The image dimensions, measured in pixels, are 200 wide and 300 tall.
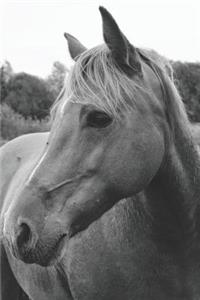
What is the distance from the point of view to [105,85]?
2.65 meters

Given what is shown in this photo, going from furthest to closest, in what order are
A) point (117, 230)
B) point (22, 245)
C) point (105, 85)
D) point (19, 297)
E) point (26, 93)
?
point (26, 93)
point (19, 297)
point (117, 230)
point (105, 85)
point (22, 245)

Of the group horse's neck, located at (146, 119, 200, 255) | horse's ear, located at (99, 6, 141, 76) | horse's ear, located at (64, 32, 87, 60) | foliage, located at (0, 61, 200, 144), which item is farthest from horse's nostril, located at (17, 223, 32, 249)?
foliage, located at (0, 61, 200, 144)

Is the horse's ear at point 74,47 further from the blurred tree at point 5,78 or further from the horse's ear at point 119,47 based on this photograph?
the blurred tree at point 5,78

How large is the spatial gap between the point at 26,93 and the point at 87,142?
21.9 m

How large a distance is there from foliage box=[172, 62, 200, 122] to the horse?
10991 millimetres

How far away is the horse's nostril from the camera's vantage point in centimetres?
241

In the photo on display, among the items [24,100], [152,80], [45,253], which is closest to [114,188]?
[45,253]

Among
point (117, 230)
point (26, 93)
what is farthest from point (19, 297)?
point (26, 93)

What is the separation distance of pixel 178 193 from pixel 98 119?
66 cm

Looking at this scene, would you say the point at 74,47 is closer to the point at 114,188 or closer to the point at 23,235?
the point at 114,188

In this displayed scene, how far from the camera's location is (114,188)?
8.43ft

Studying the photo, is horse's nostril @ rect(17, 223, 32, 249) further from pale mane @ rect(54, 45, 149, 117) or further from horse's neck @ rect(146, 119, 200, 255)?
horse's neck @ rect(146, 119, 200, 255)

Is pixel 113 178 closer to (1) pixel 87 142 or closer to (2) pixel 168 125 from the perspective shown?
(1) pixel 87 142

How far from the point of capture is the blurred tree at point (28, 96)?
23.0 meters
